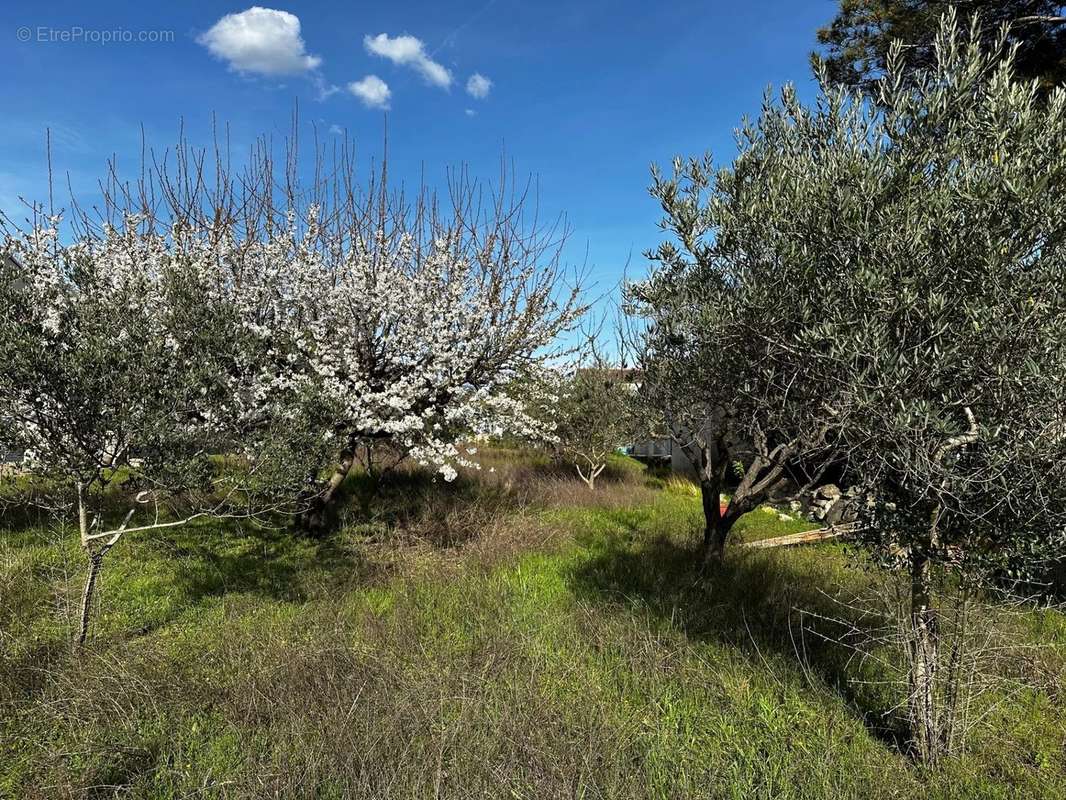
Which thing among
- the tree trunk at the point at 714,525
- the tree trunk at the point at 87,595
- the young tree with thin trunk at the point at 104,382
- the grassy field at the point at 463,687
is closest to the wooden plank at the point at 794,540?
the grassy field at the point at 463,687

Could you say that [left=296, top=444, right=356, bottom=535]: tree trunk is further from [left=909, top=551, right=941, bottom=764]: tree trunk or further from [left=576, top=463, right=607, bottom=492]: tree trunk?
[left=909, top=551, right=941, bottom=764]: tree trunk

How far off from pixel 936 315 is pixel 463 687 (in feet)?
14.2

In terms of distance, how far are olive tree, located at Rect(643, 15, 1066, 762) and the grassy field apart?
1020 millimetres

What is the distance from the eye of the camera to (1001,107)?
3.35 metres

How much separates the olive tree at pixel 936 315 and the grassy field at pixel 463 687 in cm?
102

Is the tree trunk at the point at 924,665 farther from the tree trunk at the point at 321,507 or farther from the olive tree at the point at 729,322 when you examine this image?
the tree trunk at the point at 321,507

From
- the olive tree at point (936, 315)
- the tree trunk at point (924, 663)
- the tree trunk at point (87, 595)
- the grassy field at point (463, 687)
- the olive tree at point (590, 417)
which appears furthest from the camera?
the olive tree at point (590, 417)

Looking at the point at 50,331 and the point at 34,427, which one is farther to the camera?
the point at 34,427

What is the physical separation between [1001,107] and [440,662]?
581 centimetres

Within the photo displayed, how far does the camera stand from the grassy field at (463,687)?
3.91 m

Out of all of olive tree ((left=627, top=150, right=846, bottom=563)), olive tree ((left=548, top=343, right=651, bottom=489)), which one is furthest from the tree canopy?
olive tree ((left=548, top=343, right=651, bottom=489))

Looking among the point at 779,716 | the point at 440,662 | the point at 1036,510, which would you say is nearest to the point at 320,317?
the point at 440,662

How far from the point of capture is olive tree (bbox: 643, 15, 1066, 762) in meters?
3.24

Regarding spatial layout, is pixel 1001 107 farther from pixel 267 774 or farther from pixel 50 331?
pixel 50 331
